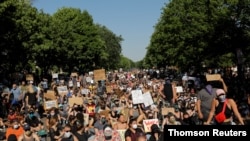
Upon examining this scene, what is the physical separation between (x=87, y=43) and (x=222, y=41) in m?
44.5

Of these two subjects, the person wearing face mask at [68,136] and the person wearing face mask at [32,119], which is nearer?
the person wearing face mask at [68,136]

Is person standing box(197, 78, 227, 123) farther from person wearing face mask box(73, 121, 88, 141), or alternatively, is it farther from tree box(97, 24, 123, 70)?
tree box(97, 24, 123, 70)

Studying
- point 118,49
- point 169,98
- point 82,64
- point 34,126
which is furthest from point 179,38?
point 118,49

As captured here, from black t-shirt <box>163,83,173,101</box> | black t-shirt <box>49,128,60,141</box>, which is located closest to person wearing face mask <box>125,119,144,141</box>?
black t-shirt <box>49,128,60,141</box>

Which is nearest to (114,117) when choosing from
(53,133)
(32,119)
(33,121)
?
(32,119)

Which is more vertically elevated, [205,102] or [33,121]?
[205,102]

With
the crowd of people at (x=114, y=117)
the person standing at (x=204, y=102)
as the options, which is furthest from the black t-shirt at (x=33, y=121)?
the person standing at (x=204, y=102)

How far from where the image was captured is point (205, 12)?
41.2 m

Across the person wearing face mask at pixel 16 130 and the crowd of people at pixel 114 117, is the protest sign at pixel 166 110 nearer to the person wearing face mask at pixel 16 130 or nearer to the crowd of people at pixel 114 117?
the crowd of people at pixel 114 117

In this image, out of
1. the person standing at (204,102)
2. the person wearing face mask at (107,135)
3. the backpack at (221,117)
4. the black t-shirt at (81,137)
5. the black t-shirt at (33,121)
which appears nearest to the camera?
the backpack at (221,117)

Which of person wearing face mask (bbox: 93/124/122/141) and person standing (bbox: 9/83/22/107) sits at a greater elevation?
person standing (bbox: 9/83/22/107)

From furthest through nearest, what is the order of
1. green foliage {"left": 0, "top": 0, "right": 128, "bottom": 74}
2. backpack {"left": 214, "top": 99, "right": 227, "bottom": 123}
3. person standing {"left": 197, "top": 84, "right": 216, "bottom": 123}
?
green foliage {"left": 0, "top": 0, "right": 128, "bottom": 74}
person standing {"left": 197, "top": 84, "right": 216, "bottom": 123}
backpack {"left": 214, "top": 99, "right": 227, "bottom": 123}

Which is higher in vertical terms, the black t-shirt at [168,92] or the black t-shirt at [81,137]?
the black t-shirt at [168,92]

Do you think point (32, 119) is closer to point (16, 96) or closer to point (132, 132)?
point (132, 132)
